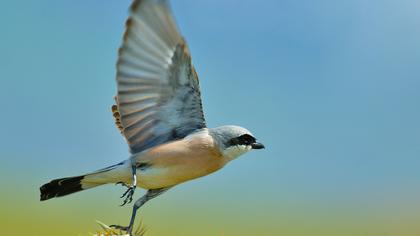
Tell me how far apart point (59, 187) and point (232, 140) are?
1.29m

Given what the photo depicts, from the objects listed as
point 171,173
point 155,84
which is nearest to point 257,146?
point 171,173

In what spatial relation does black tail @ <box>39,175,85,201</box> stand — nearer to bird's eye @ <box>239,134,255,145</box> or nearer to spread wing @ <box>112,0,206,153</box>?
spread wing @ <box>112,0,206,153</box>

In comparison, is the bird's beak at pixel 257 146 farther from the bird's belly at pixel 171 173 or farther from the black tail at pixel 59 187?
the black tail at pixel 59 187

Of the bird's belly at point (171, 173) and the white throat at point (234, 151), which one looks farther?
the white throat at point (234, 151)

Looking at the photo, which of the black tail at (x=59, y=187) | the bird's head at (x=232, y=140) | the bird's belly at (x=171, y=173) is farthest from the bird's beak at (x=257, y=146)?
the black tail at (x=59, y=187)

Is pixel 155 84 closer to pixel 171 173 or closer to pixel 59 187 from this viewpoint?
pixel 171 173

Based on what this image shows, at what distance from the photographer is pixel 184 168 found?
160 inches

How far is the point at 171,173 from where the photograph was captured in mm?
4035

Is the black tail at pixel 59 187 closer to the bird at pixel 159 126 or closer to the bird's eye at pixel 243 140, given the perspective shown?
the bird at pixel 159 126

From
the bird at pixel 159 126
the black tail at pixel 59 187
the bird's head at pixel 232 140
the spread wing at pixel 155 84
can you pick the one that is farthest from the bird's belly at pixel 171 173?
the black tail at pixel 59 187

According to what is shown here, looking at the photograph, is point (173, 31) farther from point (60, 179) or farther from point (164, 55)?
point (60, 179)

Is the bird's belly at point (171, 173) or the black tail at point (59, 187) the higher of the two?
the bird's belly at point (171, 173)

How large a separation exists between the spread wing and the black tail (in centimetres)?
46

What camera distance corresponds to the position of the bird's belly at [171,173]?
3.99 meters
